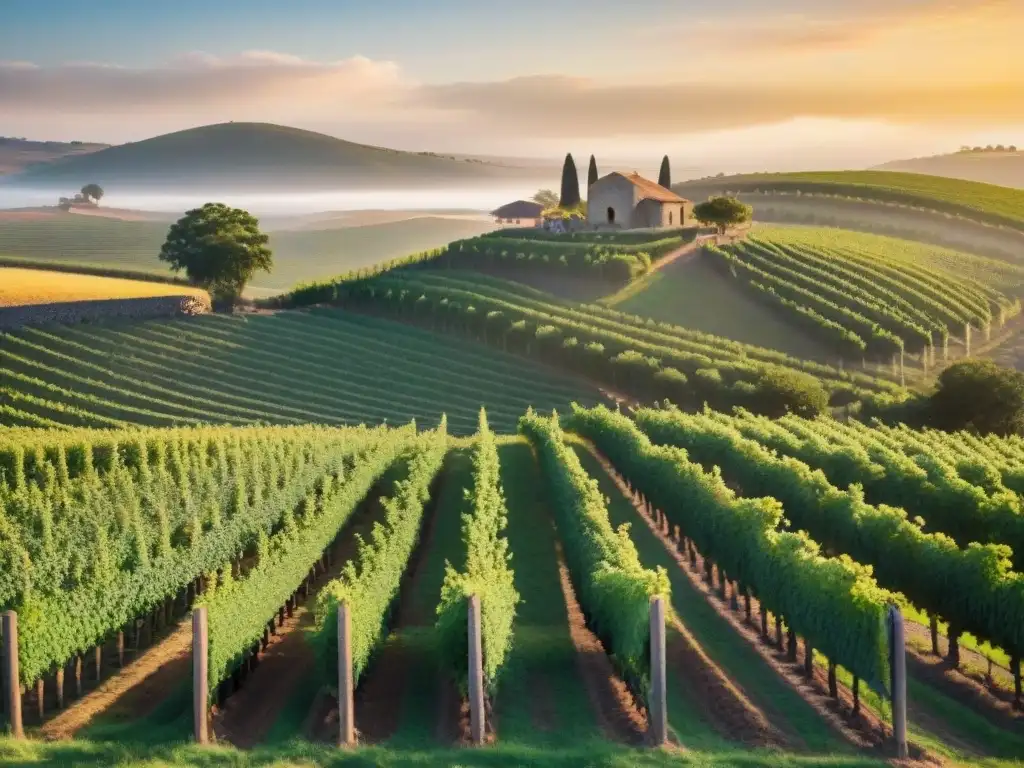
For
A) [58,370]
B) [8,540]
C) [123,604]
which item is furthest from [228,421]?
[123,604]

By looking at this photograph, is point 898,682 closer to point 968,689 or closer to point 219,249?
point 968,689

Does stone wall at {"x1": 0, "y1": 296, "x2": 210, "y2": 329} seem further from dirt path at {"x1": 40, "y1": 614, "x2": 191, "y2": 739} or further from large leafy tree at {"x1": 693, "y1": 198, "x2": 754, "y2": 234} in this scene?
dirt path at {"x1": 40, "y1": 614, "x2": 191, "y2": 739}

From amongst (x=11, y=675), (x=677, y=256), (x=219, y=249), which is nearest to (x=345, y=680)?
(x=11, y=675)

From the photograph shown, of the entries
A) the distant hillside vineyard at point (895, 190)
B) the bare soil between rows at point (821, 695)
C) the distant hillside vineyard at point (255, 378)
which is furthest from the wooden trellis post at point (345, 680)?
the distant hillside vineyard at point (895, 190)

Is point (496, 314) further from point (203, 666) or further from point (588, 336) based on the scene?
point (203, 666)

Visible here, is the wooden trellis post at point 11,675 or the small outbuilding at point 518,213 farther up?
the small outbuilding at point 518,213

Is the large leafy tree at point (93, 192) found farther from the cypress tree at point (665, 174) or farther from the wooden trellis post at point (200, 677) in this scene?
the wooden trellis post at point (200, 677)

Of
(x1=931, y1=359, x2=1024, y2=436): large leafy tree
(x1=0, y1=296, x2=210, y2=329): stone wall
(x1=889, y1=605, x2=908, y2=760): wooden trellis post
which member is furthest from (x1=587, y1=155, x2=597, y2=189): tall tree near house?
(x1=889, y1=605, x2=908, y2=760): wooden trellis post
